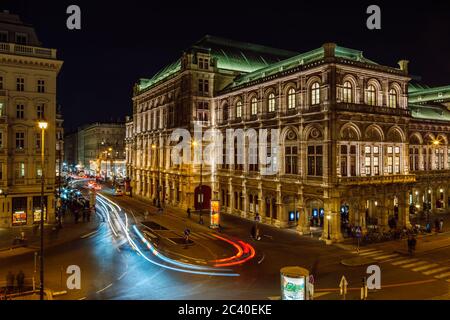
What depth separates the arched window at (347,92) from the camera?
127 feet

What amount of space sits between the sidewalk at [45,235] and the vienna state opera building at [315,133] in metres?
14.3

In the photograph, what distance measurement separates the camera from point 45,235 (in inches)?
1503

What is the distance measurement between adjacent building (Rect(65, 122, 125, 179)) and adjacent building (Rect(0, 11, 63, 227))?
231 ft

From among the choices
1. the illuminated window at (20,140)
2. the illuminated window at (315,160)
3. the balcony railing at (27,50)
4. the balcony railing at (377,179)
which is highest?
the balcony railing at (27,50)

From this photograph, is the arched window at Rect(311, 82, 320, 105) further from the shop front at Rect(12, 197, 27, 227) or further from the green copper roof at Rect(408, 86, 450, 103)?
the green copper roof at Rect(408, 86, 450, 103)

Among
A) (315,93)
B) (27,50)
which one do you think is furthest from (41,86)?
(315,93)

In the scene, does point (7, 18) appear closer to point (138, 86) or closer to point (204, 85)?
point (204, 85)

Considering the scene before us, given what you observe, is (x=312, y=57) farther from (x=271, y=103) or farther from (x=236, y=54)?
(x=236, y=54)

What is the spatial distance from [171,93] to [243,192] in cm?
2489

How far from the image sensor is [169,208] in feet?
200

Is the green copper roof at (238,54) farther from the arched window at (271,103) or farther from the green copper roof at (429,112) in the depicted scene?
the green copper roof at (429,112)

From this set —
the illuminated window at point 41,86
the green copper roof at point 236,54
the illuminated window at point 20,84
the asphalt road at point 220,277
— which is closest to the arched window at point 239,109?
the green copper roof at point 236,54

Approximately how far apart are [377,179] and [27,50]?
4260cm
